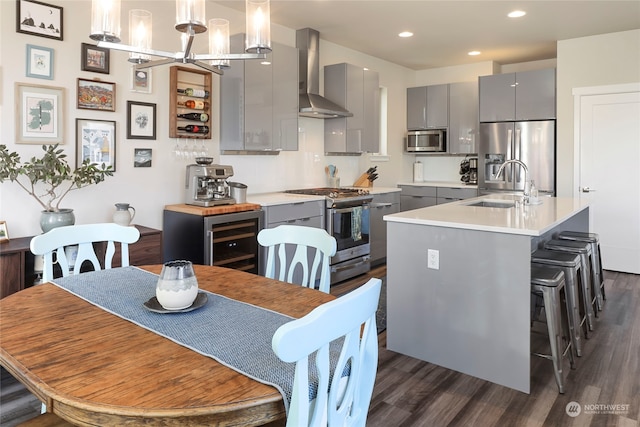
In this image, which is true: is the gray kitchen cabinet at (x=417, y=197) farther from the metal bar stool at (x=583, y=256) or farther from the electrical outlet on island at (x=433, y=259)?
the electrical outlet on island at (x=433, y=259)

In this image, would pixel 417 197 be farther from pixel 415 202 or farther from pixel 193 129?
pixel 193 129

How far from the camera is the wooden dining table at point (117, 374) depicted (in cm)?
94

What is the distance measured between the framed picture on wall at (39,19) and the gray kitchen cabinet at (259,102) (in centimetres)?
137

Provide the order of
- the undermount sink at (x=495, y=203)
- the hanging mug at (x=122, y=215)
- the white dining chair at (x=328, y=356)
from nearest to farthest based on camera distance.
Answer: the white dining chair at (x=328, y=356) → the hanging mug at (x=122, y=215) → the undermount sink at (x=495, y=203)

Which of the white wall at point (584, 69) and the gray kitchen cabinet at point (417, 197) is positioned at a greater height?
the white wall at point (584, 69)

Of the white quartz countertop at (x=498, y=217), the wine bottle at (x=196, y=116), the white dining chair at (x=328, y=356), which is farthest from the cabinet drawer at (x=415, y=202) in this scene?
the white dining chair at (x=328, y=356)

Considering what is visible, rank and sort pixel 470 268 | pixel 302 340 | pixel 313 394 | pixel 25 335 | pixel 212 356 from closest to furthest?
pixel 302 340 < pixel 313 394 < pixel 212 356 < pixel 25 335 < pixel 470 268

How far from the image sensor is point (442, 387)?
2553 millimetres

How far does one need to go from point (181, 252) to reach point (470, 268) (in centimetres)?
227

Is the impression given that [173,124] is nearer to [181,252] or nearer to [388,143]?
[181,252]

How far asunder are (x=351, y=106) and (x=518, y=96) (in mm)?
2168

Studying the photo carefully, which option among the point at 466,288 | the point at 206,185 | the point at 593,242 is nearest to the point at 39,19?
the point at 206,185

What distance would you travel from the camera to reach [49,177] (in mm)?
2828

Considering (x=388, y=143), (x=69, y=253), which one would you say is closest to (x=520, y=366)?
(x=69, y=253)
